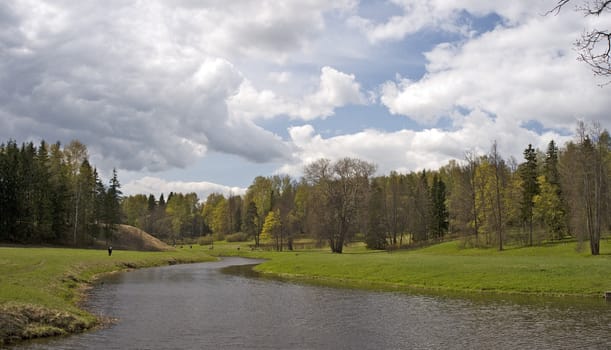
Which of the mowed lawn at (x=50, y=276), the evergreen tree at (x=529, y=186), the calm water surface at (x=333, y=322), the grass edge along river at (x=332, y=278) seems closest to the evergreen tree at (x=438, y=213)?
the evergreen tree at (x=529, y=186)

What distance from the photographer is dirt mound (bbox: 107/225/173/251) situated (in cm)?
9944

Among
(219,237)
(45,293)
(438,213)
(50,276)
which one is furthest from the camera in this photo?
(219,237)

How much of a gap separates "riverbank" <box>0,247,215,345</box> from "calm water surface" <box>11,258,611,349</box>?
44.7 inches

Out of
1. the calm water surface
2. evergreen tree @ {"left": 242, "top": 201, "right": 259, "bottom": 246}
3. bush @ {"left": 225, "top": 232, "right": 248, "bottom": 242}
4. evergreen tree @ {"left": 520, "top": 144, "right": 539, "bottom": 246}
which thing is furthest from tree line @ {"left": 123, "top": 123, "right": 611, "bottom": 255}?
the calm water surface

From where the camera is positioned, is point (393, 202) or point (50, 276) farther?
point (393, 202)

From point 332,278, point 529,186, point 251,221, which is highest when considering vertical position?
point 529,186

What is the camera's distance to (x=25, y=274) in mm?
33188

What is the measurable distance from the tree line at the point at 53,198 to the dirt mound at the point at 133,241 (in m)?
2.64

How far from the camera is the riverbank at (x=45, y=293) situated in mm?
19328

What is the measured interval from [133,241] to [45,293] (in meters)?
80.3

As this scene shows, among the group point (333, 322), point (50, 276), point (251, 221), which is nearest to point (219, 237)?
point (251, 221)

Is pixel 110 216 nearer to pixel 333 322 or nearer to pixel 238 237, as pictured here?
pixel 238 237

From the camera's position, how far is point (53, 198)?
87.2 meters

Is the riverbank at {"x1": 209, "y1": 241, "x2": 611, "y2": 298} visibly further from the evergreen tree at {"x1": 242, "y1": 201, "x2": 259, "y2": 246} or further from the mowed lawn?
the evergreen tree at {"x1": 242, "y1": 201, "x2": 259, "y2": 246}
